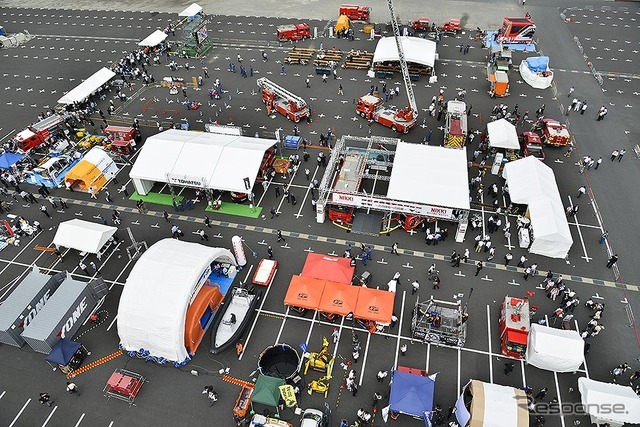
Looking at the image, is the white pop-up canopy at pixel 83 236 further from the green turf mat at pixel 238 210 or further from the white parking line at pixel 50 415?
the white parking line at pixel 50 415

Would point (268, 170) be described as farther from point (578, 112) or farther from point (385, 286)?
point (578, 112)

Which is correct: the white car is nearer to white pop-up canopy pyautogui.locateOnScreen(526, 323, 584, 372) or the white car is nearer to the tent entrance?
white pop-up canopy pyautogui.locateOnScreen(526, 323, 584, 372)

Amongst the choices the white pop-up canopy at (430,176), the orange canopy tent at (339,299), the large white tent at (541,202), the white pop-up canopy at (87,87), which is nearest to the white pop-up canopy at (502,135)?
the large white tent at (541,202)

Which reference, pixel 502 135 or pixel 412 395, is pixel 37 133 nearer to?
pixel 412 395

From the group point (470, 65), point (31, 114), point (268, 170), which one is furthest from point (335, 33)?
point (31, 114)

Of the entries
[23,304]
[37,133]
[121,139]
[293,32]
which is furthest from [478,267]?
[293,32]

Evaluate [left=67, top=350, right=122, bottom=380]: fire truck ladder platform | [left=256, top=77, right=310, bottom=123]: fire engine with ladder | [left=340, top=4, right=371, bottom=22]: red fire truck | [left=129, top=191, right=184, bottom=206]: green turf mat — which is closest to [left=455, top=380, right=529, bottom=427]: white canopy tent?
[left=67, top=350, right=122, bottom=380]: fire truck ladder platform
